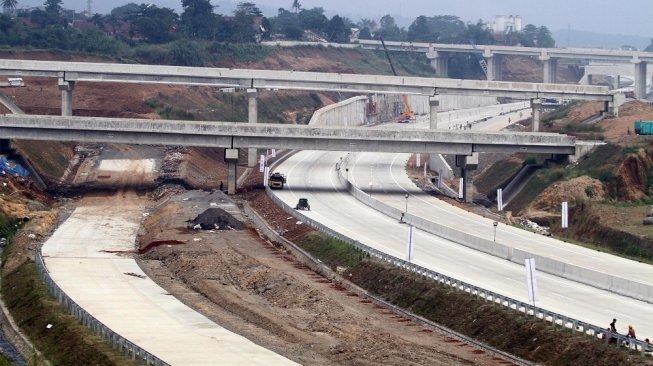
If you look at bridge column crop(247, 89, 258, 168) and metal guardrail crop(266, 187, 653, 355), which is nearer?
metal guardrail crop(266, 187, 653, 355)

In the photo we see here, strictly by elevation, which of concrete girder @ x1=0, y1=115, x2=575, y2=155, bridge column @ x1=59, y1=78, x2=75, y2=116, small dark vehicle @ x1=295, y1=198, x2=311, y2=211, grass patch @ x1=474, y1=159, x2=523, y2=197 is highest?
bridge column @ x1=59, y1=78, x2=75, y2=116

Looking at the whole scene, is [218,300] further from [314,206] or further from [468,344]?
[314,206]

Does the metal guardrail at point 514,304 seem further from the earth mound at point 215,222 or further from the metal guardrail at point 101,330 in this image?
the metal guardrail at point 101,330

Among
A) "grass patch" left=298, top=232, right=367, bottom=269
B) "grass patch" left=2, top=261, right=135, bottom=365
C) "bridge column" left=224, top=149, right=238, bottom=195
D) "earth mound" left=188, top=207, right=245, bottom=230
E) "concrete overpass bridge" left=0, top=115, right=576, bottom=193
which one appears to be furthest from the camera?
"bridge column" left=224, top=149, right=238, bottom=195

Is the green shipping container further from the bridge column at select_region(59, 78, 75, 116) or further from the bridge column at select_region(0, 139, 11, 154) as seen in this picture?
the bridge column at select_region(0, 139, 11, 154)

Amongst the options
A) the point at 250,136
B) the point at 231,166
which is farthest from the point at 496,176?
the point at 231,166

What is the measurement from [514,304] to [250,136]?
51.9m

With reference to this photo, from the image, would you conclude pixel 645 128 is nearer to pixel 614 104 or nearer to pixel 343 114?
pixel 614 104

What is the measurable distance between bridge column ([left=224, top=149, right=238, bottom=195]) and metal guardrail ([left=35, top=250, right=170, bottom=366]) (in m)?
38.9

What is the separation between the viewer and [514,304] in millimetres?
56312

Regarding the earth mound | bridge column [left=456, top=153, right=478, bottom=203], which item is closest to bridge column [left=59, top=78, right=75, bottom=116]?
the earth mound

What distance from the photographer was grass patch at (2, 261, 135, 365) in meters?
50.3

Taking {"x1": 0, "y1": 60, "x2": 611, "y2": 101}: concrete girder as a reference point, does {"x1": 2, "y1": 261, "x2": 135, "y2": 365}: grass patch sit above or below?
below

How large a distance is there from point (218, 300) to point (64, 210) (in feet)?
118
